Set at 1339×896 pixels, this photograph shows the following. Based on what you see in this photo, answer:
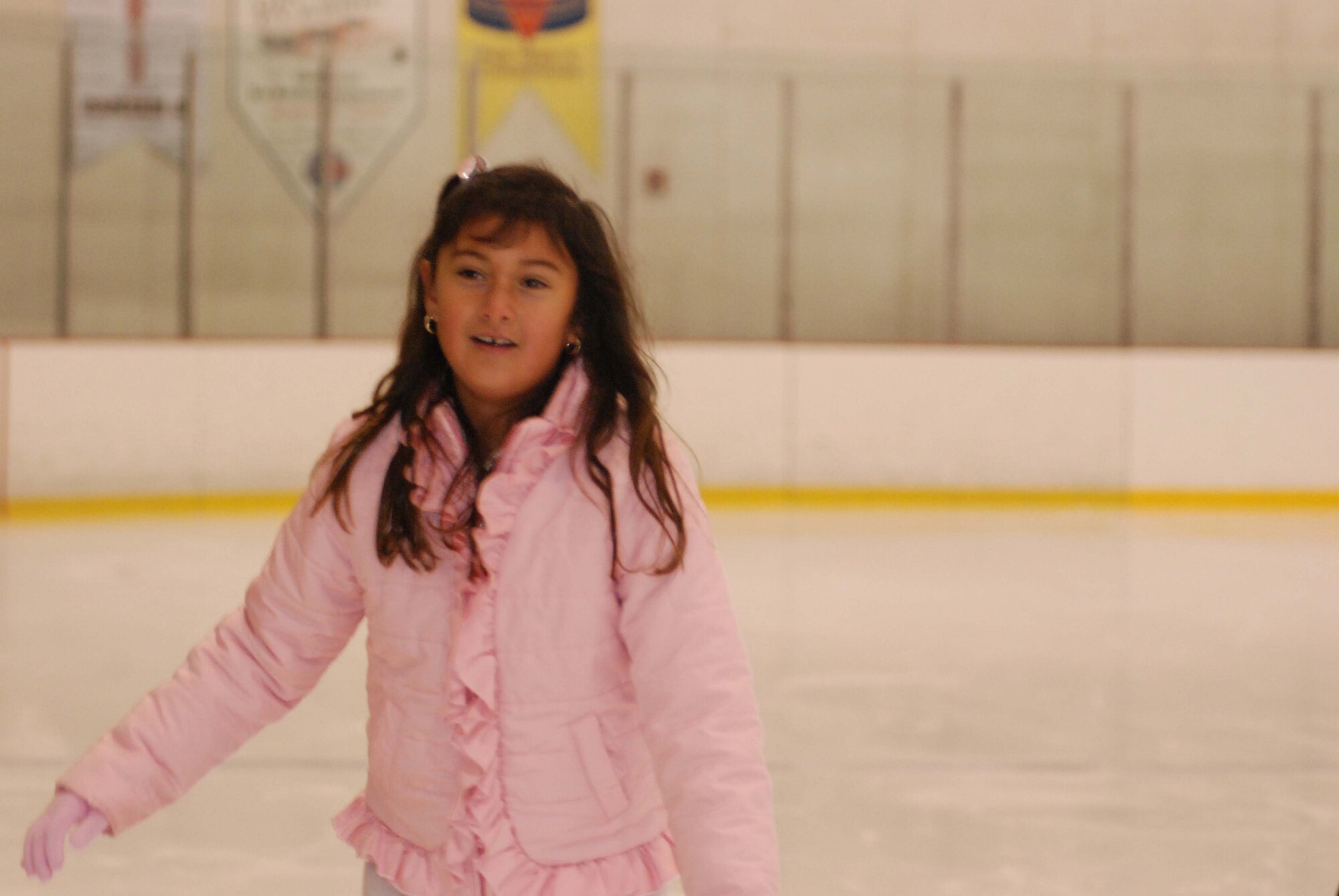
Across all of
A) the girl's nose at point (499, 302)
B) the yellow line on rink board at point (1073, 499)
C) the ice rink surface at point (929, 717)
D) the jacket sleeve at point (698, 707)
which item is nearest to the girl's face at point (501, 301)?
the girl's nose at point (499, 302)

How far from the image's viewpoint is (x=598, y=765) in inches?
56.7

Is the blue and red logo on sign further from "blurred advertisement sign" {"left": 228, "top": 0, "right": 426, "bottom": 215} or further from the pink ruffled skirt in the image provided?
the pink ruffled skirt

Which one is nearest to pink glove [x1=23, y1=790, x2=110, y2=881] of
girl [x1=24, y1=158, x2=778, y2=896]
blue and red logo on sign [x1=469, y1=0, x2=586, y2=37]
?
girl [x1=24, y1=158, x2=778, y2=896]

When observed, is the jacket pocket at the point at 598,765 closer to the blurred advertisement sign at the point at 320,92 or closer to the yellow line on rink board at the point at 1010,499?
the yellow line on rink board at the point at 1010,499

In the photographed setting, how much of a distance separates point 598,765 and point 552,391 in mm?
340

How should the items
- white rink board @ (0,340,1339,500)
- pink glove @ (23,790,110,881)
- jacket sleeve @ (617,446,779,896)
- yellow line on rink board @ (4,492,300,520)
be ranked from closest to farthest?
jacket sleeve @ (617,446,779,896)
pink glove @ (23,790,110,881)
yellow line on rink board @ (4,492,300,520)
white rink board @ (0,340,1339,500)

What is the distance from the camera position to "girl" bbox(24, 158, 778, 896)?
4.61 ft

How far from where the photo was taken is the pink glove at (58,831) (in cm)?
141

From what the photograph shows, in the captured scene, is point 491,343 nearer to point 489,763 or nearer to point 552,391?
point 552,391

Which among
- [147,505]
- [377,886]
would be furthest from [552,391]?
[147,505]

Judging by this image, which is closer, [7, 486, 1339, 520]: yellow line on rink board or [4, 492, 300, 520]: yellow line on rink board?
[4, 492, 300, 520]: yellow line on rink board

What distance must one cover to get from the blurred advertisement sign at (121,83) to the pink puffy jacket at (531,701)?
8485mm

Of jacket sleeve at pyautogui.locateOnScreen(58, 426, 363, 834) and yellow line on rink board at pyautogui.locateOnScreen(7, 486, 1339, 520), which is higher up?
jacket sleeve at pyautogui.locateOnScreen(58, 426, 363, 834)

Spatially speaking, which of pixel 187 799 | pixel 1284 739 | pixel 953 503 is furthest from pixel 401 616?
pixel 953 503
